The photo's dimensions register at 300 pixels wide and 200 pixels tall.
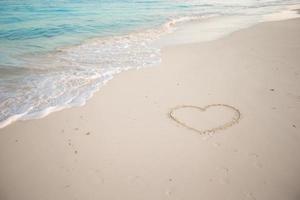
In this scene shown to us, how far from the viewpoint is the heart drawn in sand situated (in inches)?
141

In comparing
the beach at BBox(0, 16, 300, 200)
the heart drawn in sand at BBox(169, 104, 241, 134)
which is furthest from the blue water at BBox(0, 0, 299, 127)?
the heart drawn in sand at BBox(169, 104, 241, 134)

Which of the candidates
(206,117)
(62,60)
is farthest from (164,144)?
(62,60)

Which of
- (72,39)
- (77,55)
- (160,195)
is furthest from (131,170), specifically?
(72,39)

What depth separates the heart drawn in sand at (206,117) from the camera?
359cm

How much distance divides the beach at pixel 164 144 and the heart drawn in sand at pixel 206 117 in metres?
0.02

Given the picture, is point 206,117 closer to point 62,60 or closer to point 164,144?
point 164,144

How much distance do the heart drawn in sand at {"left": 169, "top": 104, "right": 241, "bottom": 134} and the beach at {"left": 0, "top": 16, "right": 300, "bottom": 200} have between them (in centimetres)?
2

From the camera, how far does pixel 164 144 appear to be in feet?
10.8

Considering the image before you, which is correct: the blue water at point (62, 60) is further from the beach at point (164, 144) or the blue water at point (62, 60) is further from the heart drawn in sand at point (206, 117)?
the heart drawn in sand at point (206, 117)

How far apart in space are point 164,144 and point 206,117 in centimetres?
94

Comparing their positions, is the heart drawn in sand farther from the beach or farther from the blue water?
the blue water

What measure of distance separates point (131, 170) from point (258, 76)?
3.68 meters

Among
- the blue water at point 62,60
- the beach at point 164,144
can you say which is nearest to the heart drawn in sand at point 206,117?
the beach at point 164,144

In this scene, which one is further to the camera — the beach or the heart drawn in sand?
the heart drawn in sand
